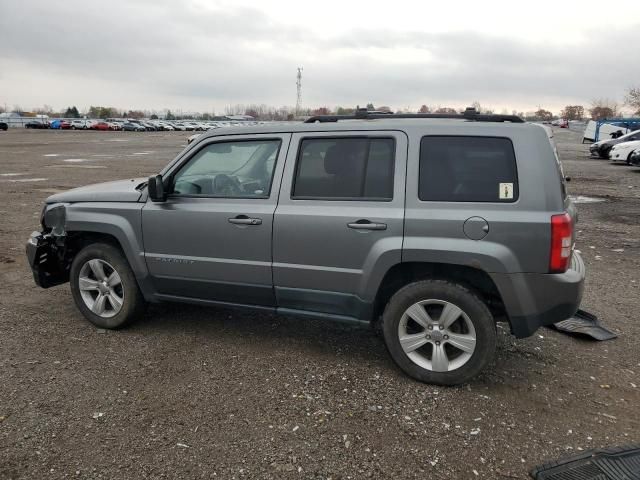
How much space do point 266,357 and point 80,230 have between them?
2071 millimetres

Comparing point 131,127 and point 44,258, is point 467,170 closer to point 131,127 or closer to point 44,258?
point 44,258

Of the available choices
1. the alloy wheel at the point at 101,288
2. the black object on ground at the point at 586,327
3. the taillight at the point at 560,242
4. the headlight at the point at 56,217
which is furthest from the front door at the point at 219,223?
the black object on ground at the point at 586,327

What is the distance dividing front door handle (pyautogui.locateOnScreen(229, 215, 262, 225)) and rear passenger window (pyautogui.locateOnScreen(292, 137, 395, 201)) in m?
0.35

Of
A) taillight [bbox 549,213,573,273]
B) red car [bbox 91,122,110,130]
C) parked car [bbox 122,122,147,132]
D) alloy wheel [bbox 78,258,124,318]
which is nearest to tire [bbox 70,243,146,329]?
alloy wheel [bbox 78,258,124,318]

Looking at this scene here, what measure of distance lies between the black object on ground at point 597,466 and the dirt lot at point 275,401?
0.09 meters

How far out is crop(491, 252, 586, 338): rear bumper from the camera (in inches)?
136

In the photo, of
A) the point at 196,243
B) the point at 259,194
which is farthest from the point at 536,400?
the point at 196,243

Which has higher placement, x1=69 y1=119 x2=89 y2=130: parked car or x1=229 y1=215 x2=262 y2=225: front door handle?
x1=69 y1=119 x2=89 y2=130: parked car

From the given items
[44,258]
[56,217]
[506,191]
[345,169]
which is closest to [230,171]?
[345,169]

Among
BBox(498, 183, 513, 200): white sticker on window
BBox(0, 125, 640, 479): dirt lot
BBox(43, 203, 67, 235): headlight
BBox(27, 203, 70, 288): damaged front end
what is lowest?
BBox(0, 125, 640, 479): dirt lot

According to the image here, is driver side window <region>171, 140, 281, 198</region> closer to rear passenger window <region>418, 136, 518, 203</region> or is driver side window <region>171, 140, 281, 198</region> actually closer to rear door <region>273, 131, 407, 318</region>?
rear door <region>273, 131, 407, 318</region>

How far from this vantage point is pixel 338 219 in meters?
3.81

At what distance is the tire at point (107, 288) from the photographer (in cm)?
465

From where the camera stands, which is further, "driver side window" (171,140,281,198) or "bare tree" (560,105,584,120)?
"bare tree" (560,105,584,120)
